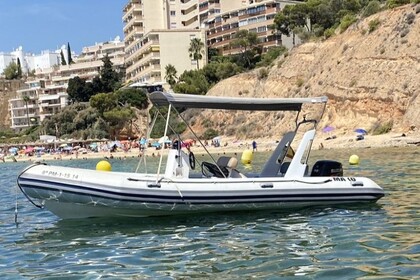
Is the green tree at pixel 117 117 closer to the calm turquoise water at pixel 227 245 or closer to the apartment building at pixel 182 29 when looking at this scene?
the apartment building at pixel 182 29

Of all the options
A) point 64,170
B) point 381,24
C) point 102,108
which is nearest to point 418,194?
point 64,170

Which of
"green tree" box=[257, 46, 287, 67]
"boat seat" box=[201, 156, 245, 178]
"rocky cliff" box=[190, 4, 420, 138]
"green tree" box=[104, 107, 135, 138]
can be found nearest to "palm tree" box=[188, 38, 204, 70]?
"green tree" box=[104, 107, 135, 138]

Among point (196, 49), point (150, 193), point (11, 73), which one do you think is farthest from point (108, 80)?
point (150, 193)

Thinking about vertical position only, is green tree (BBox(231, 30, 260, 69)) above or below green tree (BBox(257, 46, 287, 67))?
above

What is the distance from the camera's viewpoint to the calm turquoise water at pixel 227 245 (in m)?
8.39

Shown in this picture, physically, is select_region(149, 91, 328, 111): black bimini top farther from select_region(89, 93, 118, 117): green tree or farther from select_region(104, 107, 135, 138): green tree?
select_region(89, 93, 118, 117): green tree

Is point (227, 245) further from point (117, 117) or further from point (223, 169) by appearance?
point (117, 117)

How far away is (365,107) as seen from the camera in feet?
159

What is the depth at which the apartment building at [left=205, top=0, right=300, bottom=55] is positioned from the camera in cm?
8612

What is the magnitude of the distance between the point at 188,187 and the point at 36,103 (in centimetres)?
11914

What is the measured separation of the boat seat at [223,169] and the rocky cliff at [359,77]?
107ft

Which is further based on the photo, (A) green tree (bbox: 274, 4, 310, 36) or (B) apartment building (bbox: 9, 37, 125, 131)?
(B) apartment building (bbox: 9, 37, 125, 131)

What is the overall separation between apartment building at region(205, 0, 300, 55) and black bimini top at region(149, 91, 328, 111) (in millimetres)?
67219

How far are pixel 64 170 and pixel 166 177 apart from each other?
2.22 meters
